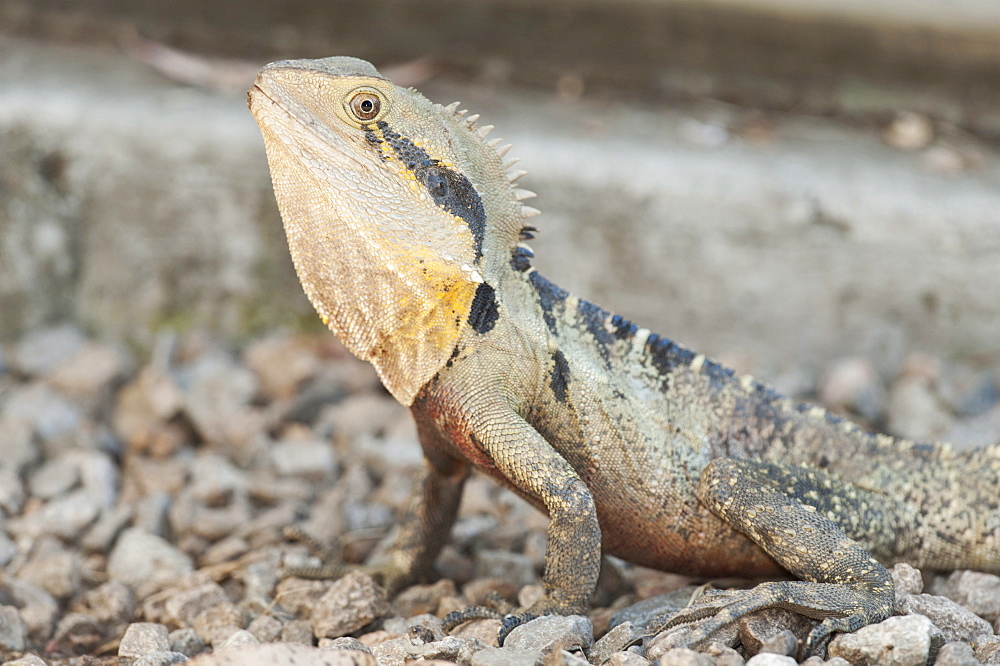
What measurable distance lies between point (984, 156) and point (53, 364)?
20.1 ft

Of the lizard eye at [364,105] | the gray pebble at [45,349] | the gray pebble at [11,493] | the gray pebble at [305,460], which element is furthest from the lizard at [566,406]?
the gray pebble at [45,349]

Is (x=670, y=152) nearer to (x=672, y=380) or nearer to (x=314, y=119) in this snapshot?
(x=672, y=380)

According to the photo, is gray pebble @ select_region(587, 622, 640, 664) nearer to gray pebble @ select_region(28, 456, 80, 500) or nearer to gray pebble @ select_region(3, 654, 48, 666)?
gray pebble @ select_region(3, 654, 48, 666)

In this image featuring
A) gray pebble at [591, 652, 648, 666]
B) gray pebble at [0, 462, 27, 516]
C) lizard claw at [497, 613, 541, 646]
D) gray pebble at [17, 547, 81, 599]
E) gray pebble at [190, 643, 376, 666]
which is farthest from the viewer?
gray pebble at [0, 462, 27, 516]

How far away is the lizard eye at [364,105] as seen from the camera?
370 cm

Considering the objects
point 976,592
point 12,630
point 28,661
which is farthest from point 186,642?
point 976,592

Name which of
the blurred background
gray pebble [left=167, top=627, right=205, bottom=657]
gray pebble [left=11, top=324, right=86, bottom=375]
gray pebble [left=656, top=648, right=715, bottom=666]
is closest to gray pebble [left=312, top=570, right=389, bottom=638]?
gray pebble [left=167, top=627, right=205, bottom=657]

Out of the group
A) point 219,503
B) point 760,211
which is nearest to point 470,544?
point 219,503

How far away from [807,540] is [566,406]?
3.33ft

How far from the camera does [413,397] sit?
393cm

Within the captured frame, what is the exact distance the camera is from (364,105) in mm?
3695

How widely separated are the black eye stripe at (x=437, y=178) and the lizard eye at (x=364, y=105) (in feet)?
0.15

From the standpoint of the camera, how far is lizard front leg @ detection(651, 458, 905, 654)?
A: 11.4 feet

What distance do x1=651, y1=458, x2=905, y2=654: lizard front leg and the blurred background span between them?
2.19 metres
